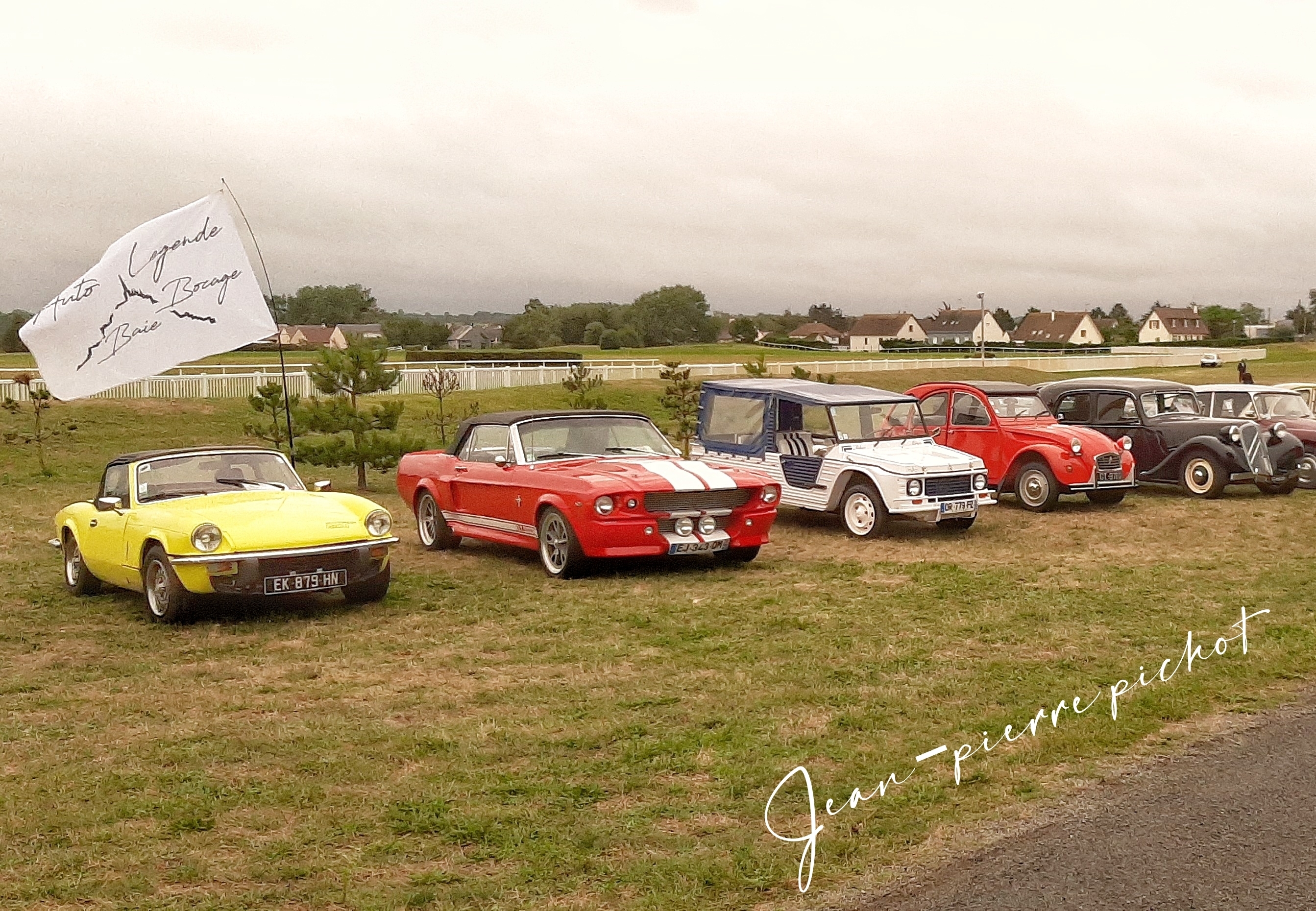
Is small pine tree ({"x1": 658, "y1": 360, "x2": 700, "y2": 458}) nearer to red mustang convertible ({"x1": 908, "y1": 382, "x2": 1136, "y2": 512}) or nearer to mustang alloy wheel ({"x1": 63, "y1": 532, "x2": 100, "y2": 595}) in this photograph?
red mustang convertible ({"x1": 908, "y1": 382, "x2": 1136, "y2": 512})

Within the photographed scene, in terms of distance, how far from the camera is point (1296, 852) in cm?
484

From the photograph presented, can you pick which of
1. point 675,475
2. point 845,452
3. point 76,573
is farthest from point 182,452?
point 845,452

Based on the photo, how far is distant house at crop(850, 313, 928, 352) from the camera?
138625mm

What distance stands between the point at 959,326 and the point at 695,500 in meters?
139

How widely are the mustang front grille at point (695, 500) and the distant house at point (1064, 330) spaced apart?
417 feet

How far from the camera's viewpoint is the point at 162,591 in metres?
9.72

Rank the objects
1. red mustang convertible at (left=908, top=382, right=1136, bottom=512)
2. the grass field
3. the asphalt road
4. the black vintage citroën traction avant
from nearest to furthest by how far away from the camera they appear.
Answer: the asphalt road → the grass field → red mustang convertible at (left=908, top=382, right=1136, bottom=512) → the black vintage citroën traction avant

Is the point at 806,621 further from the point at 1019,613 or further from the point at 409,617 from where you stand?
the point at 409,617

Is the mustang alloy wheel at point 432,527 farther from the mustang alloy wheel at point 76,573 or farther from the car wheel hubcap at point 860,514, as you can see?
the car wheel hubcap at point 860,514

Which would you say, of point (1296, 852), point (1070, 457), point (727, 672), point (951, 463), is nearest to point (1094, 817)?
point (1296, 852)

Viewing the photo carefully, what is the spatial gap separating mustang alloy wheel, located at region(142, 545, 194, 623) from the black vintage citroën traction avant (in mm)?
13266

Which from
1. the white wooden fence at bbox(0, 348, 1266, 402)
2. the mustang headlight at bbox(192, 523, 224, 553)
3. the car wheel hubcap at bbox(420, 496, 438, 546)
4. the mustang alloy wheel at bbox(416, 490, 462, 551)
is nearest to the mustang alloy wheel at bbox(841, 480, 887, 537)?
the mustang alloy wheel at bbox(416, 490, 462, 551)

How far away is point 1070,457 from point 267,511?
10.4 meters

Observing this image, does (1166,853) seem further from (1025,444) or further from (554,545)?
(1025,444)
